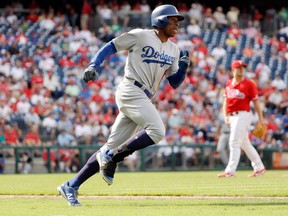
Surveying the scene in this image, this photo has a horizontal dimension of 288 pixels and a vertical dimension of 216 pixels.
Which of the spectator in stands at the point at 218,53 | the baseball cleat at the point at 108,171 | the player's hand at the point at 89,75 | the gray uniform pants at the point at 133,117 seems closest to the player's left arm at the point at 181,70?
the gray uniform pants at the point at 133,117

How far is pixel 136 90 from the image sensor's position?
8.27 m

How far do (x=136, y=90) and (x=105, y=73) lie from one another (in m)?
14.0

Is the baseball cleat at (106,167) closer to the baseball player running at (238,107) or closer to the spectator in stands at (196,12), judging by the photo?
the baseball player running at (238,107)

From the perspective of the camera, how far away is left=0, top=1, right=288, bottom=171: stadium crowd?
19406mm

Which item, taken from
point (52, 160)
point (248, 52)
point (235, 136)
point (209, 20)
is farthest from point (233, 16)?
A: point (235, 136)

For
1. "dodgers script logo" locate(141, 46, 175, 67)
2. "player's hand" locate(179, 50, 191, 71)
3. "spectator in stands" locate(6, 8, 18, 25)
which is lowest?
"spectator in stands" locate(6, 8, 18, 25)

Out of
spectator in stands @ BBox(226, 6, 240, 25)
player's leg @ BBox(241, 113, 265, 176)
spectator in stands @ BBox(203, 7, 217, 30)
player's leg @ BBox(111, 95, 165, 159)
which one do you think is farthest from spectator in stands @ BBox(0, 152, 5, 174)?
spectator in stands @ BBox(226, 6, 240, 25)

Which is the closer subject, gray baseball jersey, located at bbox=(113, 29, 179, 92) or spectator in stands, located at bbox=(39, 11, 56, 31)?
gray baseball jersey, located at bbox=(113, 29, 179, 92)

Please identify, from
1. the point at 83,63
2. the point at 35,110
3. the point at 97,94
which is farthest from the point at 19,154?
the point at 83,63

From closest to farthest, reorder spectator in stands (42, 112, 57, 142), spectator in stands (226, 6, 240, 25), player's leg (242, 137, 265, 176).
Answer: player's leg (242, 137, 265, 176)
spectator in stands (42, 112, 57, 142)
spectator in stands (226, 6, 240, 25)

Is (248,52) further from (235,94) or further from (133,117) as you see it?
(133,117)

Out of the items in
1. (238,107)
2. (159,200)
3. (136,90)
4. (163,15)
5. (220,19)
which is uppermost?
(163,15)

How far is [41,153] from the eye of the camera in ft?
59.4

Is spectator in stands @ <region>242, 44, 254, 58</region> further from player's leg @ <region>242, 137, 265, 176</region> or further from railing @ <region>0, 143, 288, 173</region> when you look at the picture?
player's leg @ <region>242, 137, 265, 176</region>
